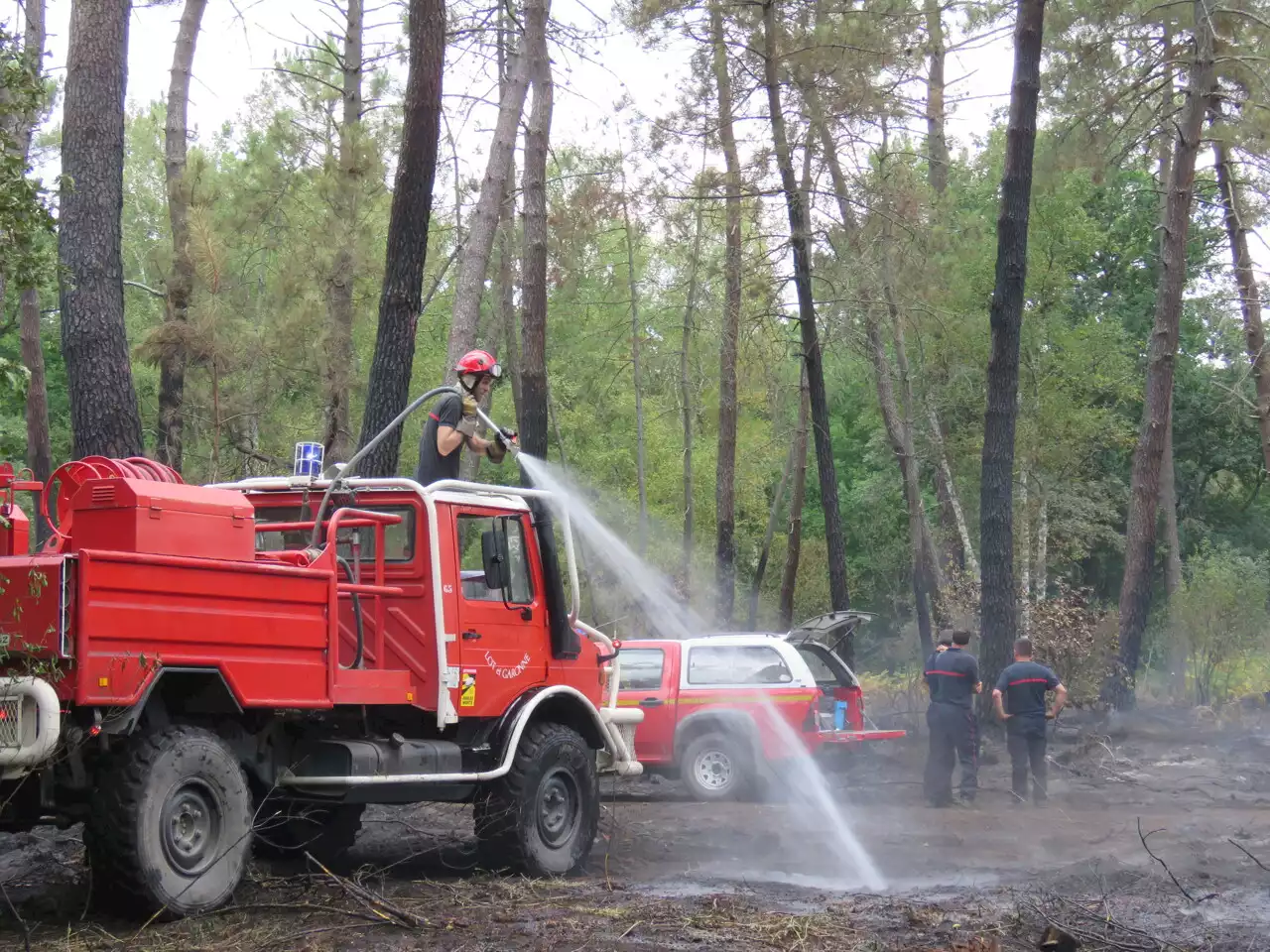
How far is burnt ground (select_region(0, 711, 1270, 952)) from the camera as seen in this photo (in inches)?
254

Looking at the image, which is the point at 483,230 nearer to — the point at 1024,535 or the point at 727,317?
the point at 727,317

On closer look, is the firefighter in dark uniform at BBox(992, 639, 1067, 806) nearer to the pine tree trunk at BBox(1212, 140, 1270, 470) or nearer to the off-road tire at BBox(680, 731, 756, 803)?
the off-road tire at BBox(680, 731, 756, 803)

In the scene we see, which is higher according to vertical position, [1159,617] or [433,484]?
[433,484]

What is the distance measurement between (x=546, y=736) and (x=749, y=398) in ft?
99.2

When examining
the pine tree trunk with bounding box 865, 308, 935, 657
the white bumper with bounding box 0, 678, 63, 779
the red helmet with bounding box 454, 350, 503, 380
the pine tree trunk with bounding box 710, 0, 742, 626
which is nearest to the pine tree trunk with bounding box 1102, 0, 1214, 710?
the pine tree trunk with bounding box 865, 308, 935, 657

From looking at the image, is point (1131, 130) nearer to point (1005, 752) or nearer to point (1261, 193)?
point (1261, 193)

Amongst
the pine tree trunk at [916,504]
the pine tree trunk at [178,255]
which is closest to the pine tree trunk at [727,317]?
the pine tree trunk at [916,504]

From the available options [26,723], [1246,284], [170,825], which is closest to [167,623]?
[26,723]

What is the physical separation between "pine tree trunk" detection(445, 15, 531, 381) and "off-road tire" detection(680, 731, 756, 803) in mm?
5172

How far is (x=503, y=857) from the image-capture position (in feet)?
28.5

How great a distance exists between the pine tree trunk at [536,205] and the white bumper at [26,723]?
11511 millimetres

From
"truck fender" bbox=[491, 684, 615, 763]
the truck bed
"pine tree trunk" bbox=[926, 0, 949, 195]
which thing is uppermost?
"pine tree trunk" bbox=[926, 0, 949, 195]

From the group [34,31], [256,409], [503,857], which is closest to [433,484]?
[503,857]

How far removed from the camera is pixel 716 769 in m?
14.3
